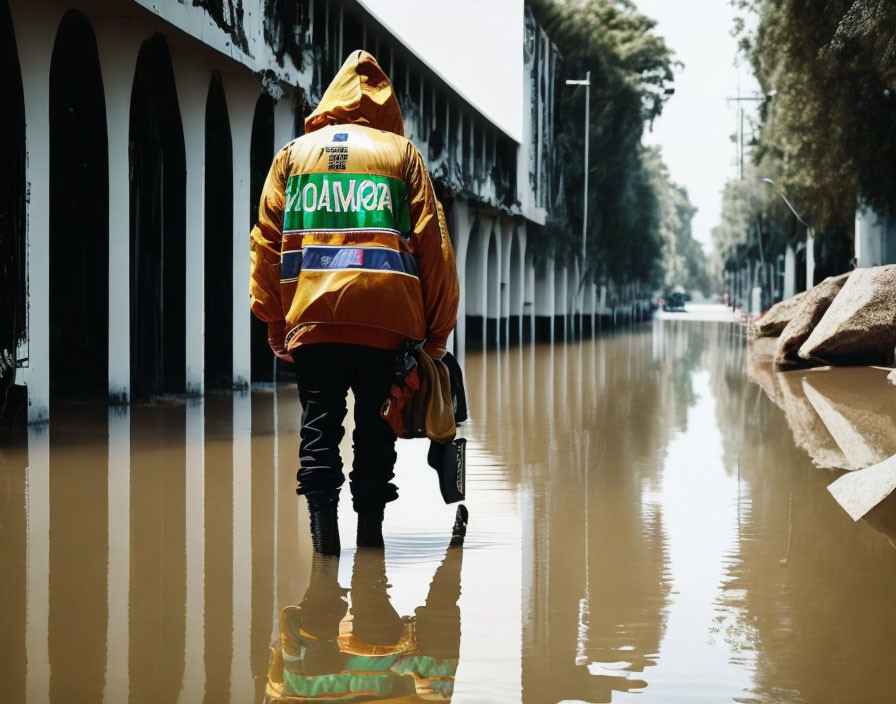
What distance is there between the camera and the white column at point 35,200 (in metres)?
11.9

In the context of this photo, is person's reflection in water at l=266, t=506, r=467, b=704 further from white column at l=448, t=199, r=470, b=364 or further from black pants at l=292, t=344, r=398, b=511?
white column at l=448, t=199, r=470, b=364

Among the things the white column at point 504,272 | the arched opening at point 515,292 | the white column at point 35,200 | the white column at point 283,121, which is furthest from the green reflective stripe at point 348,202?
the arched opening at point 515,292

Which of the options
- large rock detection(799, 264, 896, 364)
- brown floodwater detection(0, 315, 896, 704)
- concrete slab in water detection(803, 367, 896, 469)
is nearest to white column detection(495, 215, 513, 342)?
large rock detection(799, 264, 896, 364)

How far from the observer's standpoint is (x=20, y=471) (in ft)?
29.0

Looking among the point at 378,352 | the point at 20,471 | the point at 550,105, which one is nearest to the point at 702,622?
the point at 378,352

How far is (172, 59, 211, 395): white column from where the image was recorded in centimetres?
1636

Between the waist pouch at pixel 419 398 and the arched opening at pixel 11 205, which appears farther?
the arched opening at pixel 11 205

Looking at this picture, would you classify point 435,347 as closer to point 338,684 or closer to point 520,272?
point 338,684

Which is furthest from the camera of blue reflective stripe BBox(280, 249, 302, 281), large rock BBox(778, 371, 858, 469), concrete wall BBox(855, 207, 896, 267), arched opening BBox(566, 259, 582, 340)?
arched opening BBox(566, 259, 582, 340)

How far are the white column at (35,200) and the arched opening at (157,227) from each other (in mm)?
3034

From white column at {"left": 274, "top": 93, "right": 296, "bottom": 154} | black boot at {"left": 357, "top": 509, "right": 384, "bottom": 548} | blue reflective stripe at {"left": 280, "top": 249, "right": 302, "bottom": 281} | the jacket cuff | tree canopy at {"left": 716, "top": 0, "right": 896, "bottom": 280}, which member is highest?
tree canopy at {"left": 716, "top": 0, "right": 896, "bottom": 280}

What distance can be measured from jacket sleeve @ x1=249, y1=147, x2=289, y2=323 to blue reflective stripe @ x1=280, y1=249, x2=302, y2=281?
0.49 ft

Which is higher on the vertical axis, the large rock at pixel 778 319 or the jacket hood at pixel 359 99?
the jacket hood at pixel 359 99

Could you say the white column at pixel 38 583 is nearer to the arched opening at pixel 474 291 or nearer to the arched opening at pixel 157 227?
the arched opening at pixel 157 227
